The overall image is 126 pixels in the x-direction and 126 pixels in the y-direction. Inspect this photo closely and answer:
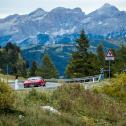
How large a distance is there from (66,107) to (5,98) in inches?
179

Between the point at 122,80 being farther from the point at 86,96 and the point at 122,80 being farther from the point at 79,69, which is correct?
the point at 79,69

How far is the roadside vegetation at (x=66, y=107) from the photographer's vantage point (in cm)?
1809

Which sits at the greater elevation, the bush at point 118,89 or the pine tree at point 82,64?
the pine tree at point 82,64

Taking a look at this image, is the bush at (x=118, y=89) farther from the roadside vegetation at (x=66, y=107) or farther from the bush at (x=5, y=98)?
the bush at (x=5, y=98)

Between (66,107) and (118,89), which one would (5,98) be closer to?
(66,107)

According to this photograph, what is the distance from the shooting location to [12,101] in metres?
18.7

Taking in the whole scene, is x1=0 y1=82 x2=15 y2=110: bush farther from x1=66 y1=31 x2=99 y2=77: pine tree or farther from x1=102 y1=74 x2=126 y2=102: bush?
x1=66 y1=31 x2=99 y2=77: pine tree

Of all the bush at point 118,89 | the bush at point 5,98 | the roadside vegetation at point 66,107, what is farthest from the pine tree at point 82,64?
the bush at point 5,98

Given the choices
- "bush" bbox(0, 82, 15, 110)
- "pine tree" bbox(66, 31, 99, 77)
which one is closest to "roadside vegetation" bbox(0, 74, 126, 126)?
"bush" bbox(0, 82, 15, 110)

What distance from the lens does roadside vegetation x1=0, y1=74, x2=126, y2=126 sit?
712 inches

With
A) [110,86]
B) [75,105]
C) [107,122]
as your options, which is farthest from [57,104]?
[110,86]

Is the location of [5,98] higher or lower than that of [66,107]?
higher

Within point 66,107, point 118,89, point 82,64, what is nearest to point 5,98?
point 66,107

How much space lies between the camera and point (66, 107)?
22062 millimetres
